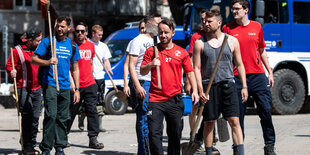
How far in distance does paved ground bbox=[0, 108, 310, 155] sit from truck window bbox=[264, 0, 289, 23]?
86.9 inches

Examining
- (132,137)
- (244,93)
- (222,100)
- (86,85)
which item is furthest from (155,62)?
(132,137)

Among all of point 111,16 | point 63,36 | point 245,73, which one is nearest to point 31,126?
point 63,36

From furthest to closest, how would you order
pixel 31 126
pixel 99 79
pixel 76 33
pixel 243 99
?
pixel 99 79 < pixel 76 33 < pixel 31 126 < pixel 243 99

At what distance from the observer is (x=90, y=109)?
914 centimetres

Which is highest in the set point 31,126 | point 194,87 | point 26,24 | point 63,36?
point 26,24

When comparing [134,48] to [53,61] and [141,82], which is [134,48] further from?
[53,61]

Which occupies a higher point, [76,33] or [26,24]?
[26,24]

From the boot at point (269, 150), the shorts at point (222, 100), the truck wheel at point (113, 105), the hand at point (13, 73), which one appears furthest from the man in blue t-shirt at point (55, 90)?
the truck wheel at point (113, 105)

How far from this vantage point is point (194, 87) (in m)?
6.44

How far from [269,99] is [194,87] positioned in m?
1.61

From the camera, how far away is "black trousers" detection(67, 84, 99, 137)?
29.7ft

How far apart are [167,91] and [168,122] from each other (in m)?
0.33

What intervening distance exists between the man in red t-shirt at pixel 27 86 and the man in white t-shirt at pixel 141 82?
5.30 feet

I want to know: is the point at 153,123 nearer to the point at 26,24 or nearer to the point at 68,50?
the point at 68,50
